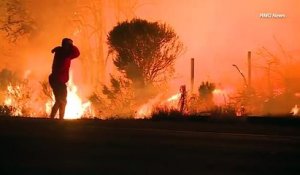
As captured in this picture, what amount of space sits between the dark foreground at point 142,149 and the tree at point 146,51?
16.4 metres

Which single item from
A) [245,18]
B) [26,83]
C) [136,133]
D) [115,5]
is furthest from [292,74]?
[136,133]

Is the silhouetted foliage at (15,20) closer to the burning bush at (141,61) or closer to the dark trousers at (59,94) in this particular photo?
the burning bush at (141,61)

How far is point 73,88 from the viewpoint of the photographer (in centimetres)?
3075

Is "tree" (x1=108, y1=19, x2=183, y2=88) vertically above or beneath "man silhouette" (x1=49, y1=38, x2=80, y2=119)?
above

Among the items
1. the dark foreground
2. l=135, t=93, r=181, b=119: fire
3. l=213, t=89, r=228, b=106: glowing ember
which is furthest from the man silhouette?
l=213, t=89, r=228, b=106: glowing ember

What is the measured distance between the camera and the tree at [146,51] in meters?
29.1

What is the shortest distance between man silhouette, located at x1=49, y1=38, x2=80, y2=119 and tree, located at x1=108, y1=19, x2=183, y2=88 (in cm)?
1348

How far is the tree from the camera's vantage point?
29.1 metres

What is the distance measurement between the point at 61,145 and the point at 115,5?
24.8m

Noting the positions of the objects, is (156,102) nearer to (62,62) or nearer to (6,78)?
(6,78)

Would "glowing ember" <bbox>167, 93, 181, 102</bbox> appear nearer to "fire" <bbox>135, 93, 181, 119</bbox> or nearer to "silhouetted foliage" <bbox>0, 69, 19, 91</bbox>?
"fire" <bbox>135, 93, 181, 119</bbox>

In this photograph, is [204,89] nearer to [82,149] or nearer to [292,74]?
[292,74]

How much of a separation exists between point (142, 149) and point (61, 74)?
685 cm

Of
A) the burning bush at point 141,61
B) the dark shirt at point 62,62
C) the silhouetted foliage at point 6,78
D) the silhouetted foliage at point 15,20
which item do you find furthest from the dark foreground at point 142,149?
the silhouetted foliage at point 15,20
